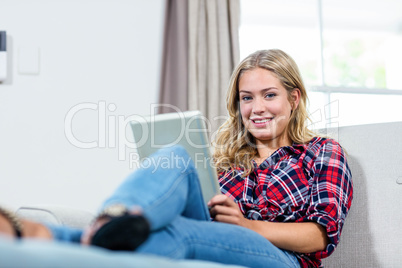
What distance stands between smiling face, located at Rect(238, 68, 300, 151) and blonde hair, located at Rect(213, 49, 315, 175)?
0.03 m

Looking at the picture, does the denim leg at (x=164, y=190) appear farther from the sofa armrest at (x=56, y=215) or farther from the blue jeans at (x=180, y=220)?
the sofa armrest at (x=56, y=215)

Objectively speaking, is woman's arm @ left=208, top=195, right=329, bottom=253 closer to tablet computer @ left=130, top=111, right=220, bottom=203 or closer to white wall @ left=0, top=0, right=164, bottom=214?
tablet computer @ left=130, top=111, right=220, bottom=203

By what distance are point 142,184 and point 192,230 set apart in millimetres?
169

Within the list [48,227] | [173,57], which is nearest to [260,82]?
[48,227]

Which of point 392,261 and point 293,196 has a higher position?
point 293,196

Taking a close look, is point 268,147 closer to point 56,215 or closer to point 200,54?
point 56,215

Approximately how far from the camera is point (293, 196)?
5.17 ft

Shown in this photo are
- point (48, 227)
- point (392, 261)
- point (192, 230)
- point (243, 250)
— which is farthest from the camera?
point (392, 261)

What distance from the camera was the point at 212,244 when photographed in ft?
3.58

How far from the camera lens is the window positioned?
3.29 m

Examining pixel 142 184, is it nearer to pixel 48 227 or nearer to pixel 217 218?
pixel 48 227

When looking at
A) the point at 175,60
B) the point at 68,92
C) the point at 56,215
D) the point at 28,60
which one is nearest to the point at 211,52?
the point at 175,60

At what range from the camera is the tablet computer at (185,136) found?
1240 mm

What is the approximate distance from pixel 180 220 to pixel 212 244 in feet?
0.30
